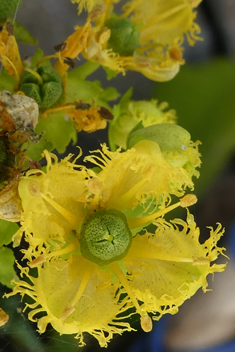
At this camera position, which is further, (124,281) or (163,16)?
(163,16)

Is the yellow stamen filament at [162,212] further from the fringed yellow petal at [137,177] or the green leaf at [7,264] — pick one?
the green leaf at [7,264]

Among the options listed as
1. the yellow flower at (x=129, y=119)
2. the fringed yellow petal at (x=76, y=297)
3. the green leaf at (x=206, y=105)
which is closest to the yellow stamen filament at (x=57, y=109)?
the yellow flower at (x=129, y=119)

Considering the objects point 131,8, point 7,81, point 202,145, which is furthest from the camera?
point 202,145

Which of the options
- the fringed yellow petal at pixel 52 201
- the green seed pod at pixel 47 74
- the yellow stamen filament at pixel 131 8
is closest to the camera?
the fringed yellow petal at pixel 52 201

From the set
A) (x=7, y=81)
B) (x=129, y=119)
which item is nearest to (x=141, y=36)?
(x=129, y=119)

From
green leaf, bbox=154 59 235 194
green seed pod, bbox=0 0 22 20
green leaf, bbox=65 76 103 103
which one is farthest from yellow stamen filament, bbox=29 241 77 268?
green leaf, bbox=154 59 235 194

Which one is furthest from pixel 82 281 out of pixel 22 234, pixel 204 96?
pixel 204 96

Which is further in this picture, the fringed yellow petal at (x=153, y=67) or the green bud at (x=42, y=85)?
the fringed yellow petal at (x=153, y=67)

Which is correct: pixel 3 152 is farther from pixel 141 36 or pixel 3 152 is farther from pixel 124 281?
pixel 141 36
